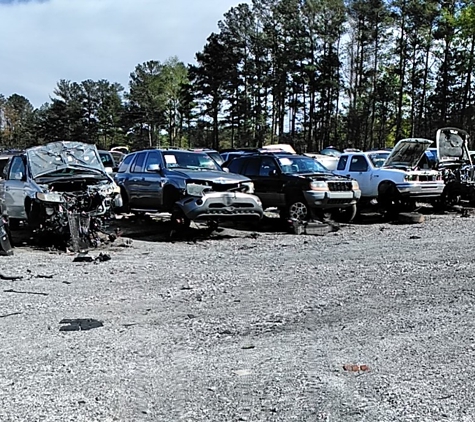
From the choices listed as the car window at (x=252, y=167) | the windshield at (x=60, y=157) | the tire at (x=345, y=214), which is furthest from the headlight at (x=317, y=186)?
the windshield at (x=60, y=157)

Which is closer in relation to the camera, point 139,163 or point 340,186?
point 340,186

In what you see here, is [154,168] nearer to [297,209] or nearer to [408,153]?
[297,209]

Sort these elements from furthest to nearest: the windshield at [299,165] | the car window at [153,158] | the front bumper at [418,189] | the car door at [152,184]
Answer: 1. the front bumper at [418,189]
2. the windshield at [299,165]
3. the car window at [153,158]
4. the car door at [152,184]

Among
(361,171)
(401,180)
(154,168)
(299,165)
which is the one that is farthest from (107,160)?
(401,180)

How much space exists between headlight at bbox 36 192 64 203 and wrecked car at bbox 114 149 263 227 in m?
2.41

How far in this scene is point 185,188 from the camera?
11.8 metres

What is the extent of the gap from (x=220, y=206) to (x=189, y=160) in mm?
2280

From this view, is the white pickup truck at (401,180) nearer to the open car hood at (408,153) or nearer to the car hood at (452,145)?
the open car hood at (408,153)

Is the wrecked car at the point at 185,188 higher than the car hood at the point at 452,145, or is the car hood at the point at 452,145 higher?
the car hood at the point at 452,145

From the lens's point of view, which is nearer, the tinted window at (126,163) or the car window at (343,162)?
the tinted window at (126,163)

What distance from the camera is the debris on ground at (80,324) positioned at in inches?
220

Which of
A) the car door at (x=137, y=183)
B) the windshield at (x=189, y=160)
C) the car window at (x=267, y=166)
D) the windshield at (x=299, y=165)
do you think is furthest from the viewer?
the car window at (x=267, y=166)

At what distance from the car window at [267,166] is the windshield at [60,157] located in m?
4.31

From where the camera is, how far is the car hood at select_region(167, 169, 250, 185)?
38.5ft
